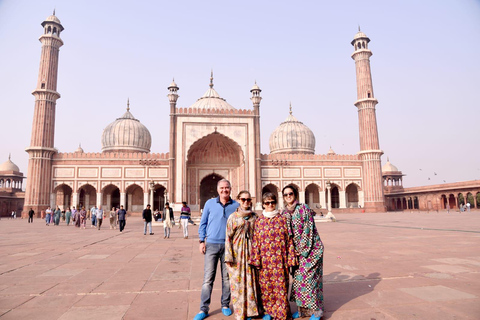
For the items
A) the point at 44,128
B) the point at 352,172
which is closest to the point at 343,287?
the point at 44,128

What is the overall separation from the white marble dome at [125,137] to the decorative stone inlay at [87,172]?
580 centimetres

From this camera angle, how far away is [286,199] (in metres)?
3.23

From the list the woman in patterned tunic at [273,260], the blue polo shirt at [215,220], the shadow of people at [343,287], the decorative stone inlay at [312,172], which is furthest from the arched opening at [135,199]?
the woman in patterned tunic at [273,260]

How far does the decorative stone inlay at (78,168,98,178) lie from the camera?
2958cm

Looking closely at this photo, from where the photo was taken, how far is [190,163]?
104ft

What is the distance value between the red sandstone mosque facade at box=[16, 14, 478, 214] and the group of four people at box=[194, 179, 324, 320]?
25072 mm

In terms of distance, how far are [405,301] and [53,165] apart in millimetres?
31692

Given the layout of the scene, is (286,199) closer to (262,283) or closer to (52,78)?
(262,283)

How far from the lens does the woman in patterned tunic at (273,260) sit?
2.90m

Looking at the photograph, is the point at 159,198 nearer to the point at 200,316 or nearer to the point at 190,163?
the point at 190,163

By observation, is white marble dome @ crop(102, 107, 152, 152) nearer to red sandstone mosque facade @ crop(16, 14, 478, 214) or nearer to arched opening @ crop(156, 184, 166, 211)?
red sandstone mosque facade @ crop(16, 14, 478, 214)

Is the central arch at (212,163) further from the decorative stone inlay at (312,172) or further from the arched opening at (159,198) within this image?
the decorative stone inlay at (312,172)

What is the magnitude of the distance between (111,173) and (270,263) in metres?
29.6

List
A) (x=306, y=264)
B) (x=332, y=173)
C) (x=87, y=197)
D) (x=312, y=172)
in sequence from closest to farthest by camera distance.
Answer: (x=306, y=264)
(x=87, y=197)
(x=312, y=172)
(x=332, y=173)
